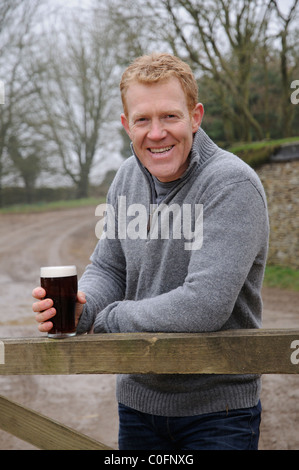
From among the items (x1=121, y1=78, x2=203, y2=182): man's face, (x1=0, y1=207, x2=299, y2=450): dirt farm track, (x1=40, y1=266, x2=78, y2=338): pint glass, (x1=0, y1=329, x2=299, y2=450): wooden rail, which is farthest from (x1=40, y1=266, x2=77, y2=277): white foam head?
(x1=0, y1=207, x2=299, y2=450): dirt farm track

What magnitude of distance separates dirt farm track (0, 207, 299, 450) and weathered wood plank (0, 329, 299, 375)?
8.51 ft

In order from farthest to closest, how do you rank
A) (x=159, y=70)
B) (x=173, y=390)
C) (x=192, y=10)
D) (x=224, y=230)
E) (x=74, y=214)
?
(x=74, y=214) → (x=192, y=10) → (x=173, y=390) → (x=159, y=70) → (x=224, y=230)

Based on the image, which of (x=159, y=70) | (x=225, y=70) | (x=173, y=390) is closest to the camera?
(x=159, y=70)

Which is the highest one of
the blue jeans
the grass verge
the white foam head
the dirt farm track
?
the white foam head

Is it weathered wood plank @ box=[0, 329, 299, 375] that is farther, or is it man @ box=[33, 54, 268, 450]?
man @ box=[33, 54, 268, 450]

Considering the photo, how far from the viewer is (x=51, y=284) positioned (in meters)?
1.72

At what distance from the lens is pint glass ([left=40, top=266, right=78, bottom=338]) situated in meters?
1.71

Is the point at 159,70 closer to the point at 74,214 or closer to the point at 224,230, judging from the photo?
the point at 224,230

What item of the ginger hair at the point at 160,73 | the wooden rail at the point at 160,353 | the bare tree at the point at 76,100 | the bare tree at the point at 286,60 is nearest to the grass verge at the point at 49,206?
the bare tree at the point at 76,100

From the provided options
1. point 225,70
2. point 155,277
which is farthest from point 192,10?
point 155,277

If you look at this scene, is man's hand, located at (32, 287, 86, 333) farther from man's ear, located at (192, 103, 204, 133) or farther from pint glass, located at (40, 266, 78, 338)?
man's ear, located at (192, 103, 204, 133)

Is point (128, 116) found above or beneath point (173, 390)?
above
